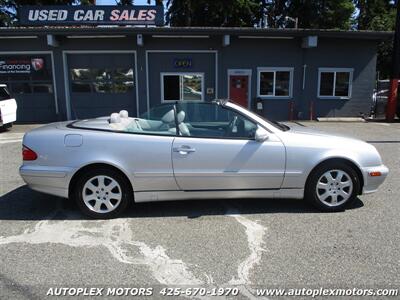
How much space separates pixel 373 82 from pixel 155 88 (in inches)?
400

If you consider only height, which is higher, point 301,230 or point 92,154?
point 92,154

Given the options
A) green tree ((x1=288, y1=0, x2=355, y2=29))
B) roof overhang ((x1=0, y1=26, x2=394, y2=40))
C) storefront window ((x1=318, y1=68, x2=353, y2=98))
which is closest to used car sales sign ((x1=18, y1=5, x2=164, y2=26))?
Answer: roof overhang ((x1=0, y1=26, x2=394, y2=40))

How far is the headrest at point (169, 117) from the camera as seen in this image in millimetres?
4864

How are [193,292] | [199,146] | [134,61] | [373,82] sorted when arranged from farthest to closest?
[373,82] → [134,61] → [199,146] → [193,292]

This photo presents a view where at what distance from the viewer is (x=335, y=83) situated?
56.4ft

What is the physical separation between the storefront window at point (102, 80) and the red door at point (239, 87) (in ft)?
14.7

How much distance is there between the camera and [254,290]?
3094mm

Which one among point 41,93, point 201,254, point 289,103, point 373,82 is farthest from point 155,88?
point 201,254

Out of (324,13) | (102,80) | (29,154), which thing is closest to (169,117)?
(29,154)

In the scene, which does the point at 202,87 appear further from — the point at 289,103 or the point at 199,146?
the point at 199,146

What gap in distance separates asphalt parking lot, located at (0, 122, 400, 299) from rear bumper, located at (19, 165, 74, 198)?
15.2 inches

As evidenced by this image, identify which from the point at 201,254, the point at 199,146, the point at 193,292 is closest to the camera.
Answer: the point at 193,292

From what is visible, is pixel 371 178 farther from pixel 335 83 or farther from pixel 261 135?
pixel 335 83

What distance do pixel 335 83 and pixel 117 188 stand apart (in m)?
14.9
